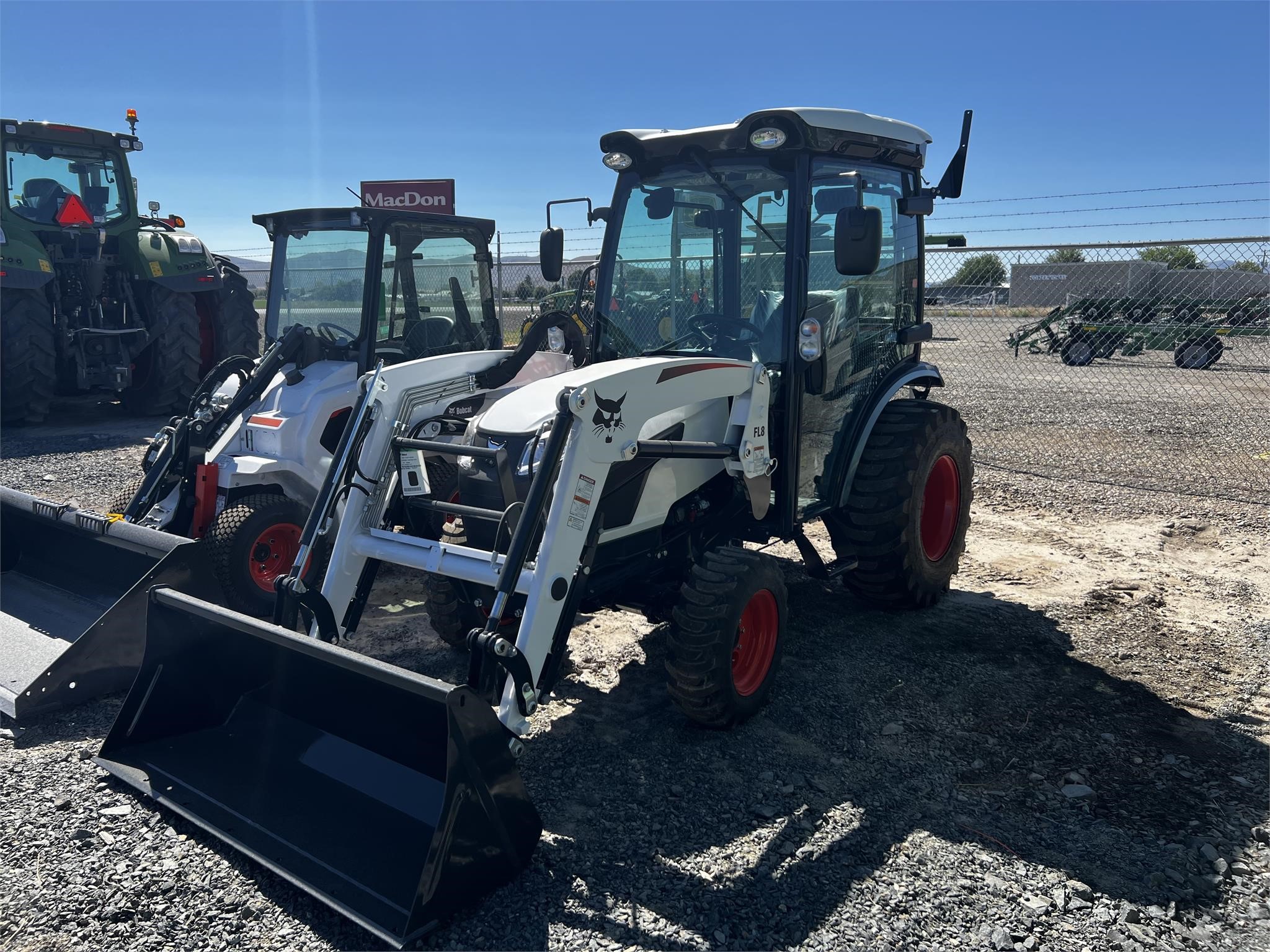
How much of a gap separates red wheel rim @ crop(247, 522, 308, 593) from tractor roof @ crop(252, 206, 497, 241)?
6.64 ft

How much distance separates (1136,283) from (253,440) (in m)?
14.7

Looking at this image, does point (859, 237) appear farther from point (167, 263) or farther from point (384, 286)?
point (167, 263)

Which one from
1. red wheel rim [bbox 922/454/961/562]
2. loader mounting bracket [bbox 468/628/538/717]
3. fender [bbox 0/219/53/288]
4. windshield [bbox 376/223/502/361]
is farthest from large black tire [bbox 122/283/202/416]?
loader mounting bracket [bbox 468/628/538/717]

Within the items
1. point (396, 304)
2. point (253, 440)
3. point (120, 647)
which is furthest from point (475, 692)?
point (396, 304)

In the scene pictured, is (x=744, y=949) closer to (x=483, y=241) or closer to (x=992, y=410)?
(x=483, y=241)

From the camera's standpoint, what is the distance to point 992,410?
12.3m

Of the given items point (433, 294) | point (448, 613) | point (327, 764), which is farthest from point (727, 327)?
point (433, 294)

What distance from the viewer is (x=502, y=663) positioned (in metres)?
3.07

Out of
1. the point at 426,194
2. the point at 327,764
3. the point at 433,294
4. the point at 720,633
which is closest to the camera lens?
the point at 327,764

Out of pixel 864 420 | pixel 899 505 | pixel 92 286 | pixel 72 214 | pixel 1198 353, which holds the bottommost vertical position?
pixel 899 505

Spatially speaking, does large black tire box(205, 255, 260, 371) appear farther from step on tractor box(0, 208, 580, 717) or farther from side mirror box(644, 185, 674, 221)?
side mirror box(644, 185, 674, 221)

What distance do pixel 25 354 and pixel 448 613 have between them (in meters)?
8.16

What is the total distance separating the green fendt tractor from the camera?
10.1m

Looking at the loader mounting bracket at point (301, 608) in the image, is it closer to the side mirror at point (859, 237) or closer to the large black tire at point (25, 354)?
the side mirror at point (859, 237)
